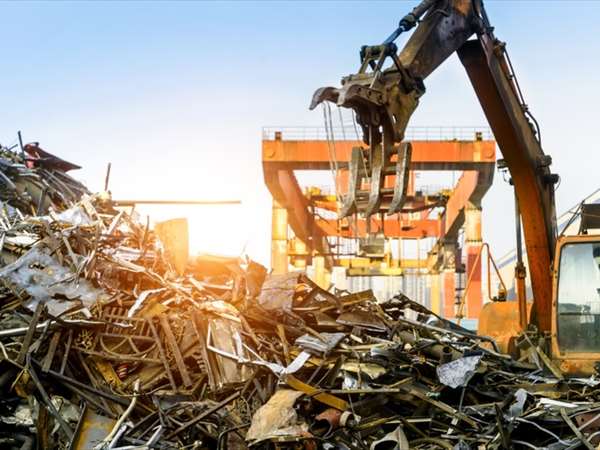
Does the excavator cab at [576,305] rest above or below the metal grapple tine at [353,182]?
below

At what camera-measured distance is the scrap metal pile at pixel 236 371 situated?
4.61 meters

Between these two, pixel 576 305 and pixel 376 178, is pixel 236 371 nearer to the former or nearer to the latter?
pixel 376 178

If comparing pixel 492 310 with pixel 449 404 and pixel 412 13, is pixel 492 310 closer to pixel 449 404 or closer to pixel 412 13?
pixel 449 404

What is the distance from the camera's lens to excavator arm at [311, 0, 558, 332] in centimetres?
457

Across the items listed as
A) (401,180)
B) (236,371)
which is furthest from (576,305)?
(236,371)

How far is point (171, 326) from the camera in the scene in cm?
588

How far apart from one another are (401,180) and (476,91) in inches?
103

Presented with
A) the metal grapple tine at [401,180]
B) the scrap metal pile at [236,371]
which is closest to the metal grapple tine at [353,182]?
the metal grapple tine at [401,180]

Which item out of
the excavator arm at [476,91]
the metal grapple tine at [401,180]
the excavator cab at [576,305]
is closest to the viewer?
the metal grapple tine at [401,180]

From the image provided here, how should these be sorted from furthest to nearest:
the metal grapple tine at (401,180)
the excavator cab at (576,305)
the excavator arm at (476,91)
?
the excavator cab at (576,305) → the excavator arm at (476,91) → the metal grapple tine at (401,180)

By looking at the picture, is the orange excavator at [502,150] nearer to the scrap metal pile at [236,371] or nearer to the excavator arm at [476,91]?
the excavator arm at [476,91]

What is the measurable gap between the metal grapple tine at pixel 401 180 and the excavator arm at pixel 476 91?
0.47 ft

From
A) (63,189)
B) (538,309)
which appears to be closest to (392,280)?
Result: (63,189)

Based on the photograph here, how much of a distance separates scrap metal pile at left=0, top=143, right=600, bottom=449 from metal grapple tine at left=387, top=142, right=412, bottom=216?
1592 mm
